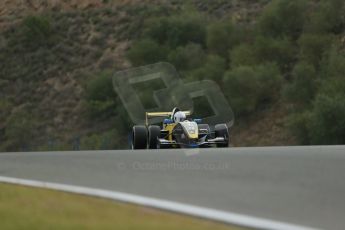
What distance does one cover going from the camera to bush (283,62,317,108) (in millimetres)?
39344

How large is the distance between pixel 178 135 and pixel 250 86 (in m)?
20.2

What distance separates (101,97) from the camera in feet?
162

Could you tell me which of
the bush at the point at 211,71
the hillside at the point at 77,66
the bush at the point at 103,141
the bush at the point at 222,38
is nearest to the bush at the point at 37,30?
the hillside at the point at 77,66

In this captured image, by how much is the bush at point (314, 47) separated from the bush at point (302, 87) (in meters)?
2.51

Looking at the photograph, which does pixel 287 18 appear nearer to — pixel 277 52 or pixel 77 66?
pixel 277 52

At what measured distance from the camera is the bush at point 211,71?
44.2 meters

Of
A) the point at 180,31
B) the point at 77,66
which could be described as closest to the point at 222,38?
the point at 180,31

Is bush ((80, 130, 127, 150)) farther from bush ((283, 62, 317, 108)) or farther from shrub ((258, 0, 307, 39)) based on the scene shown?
shrub ((258, 0, 307, 39))

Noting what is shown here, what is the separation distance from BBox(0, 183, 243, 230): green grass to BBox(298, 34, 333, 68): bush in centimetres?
3584

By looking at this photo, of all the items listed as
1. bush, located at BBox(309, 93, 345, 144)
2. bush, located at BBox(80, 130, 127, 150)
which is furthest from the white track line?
bush, located at BBox(80, 130, 127, 150)

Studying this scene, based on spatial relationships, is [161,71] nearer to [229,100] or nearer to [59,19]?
[229,100]

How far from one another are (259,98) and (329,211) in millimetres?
34686

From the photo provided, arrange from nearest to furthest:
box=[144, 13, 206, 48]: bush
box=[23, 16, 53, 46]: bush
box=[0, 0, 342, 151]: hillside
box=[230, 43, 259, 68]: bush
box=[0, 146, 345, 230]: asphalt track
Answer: box=[0, 146, 345, 230]: asphalt track, box=[0, 0, 342, 151]: hillside, box=[230, 43, 259, 68]: bush, box=[144, 13, 206, 48]: bush, box=[23, 16, 53, 46]: bush

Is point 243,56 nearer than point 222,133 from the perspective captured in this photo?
No
